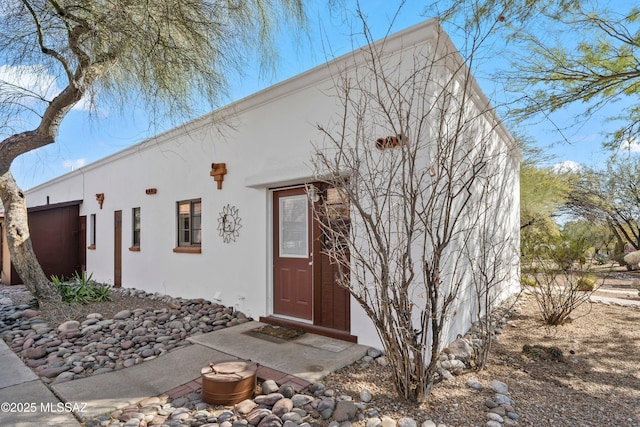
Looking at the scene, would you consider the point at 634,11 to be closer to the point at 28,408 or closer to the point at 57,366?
the point at 28,408

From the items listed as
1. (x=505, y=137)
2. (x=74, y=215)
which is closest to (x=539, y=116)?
(x=505, y=137)

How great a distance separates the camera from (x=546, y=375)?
12.8ft

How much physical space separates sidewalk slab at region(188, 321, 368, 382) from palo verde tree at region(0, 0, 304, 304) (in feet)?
12.1

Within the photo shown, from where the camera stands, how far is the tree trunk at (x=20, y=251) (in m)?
6.95

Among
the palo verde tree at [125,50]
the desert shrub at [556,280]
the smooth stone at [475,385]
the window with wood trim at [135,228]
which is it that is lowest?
the smooth stone at [475,385]

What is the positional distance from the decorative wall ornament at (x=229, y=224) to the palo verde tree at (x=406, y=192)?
209 centimetres

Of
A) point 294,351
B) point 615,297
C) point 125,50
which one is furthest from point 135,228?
point 615,297

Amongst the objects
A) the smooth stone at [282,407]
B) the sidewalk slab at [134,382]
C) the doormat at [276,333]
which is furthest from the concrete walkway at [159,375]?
the smooth stone at [282,407]

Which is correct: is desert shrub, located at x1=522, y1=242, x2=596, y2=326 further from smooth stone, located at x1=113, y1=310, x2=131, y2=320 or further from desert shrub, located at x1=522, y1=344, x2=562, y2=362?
smooth stone, located at x1=113, y1=310, x2=131, y2=320

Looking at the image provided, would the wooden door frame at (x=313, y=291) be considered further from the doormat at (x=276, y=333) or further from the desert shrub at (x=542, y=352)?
the desert shrub at (x=542, y=352)

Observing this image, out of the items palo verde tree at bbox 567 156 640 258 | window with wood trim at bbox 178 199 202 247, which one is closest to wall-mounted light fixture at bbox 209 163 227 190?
window with wood trim at bbox 178 199 202 247

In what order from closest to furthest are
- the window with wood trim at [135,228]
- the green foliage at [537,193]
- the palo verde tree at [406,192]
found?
1. the palo verde tree at [406,192]
2. the window with wood trim at [135,228]
3. the green foliage at [537,193]

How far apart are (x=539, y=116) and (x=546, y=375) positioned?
4.23 metres

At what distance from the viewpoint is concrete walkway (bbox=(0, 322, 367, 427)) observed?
3197 mm
